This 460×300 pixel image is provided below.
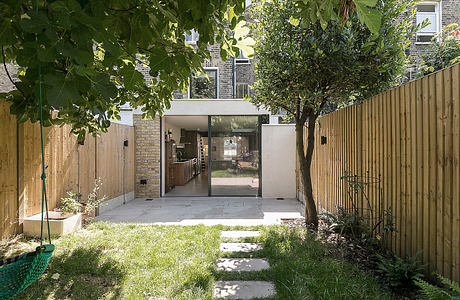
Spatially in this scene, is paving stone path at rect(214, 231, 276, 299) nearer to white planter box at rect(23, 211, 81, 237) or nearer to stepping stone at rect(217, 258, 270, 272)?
stepping stone at rect(217, 258, 270, 272)

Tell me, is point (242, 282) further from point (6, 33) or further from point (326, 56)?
point (326, 56)

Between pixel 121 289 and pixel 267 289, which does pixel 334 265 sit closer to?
pixel 267 289

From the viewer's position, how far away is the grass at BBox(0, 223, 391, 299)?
8.16 feet

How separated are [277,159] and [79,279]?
6.73 meters

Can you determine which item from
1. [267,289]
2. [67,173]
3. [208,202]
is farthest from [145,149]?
[267,289]

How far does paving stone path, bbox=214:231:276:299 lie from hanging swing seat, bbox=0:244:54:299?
155 centimetres

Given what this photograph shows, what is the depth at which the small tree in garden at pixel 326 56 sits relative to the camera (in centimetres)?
357

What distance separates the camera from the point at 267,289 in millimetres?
2621

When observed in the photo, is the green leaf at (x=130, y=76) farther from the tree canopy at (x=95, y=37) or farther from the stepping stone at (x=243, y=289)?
the stepping stone at (x=243, y=289)

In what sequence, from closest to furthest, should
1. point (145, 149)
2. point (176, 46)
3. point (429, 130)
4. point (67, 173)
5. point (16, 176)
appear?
point (176, 46) → point (429, 130) → point (16, 176) → point (67, 173) → point (145, 149)

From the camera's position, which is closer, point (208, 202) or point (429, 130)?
point (429, 130)

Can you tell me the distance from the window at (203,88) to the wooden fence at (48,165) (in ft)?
9.89

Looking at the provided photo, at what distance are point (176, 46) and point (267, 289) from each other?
99.2 inches

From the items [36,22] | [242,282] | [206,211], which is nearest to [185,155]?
[206,211]
